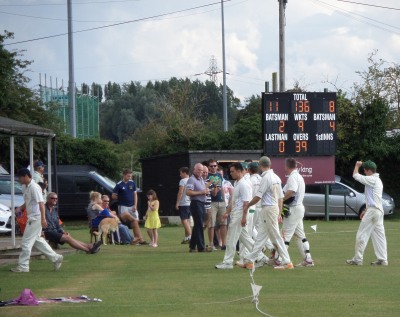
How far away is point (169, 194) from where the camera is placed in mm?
36344

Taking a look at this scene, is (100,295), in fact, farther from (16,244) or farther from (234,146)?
(234,146)

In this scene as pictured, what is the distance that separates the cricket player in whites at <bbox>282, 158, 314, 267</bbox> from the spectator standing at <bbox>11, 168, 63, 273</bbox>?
4.10 meters

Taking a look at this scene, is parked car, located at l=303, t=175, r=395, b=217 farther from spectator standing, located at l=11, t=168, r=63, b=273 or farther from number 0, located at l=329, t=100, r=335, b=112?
spectator standing, located at l=11, t=168, r=63, b=273

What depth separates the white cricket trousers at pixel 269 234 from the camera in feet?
55.6

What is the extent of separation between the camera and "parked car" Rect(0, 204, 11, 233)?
91.0 feet

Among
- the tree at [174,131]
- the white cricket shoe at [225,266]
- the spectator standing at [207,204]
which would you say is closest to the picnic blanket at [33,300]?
the white cricket shoe at [225,266]

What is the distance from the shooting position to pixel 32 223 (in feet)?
56.3

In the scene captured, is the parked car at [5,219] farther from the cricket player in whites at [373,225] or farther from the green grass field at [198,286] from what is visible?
the cricket player in whites at [373,225]

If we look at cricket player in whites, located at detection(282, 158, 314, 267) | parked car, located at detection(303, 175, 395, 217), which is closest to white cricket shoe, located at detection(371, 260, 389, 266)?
cricket player in whites, located at detection(282, 158, 314, 267)

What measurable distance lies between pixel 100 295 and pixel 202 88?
107 meters

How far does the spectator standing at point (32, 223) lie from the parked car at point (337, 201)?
73.0 ft

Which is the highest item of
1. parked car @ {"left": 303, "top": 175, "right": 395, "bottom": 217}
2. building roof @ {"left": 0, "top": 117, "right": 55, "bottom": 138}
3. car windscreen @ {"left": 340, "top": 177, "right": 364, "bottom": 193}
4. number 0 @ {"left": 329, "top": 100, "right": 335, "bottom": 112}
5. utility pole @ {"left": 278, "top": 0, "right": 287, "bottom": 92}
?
utility pole @ {"left": 278, "top": 0, "right": 287, "bottom": 92}

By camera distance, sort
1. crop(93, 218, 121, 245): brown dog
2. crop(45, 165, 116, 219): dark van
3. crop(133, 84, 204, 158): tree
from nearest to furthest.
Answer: crop(93, 218, 121, 245): brown dog, crop(45, 165, 116, 219): dark van, crop(133, 84, 204, 158): tree

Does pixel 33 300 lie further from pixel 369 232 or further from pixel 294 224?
pixel 369 232
